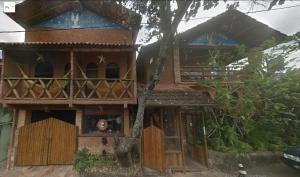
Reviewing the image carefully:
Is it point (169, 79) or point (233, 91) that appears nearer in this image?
point (233, 91)

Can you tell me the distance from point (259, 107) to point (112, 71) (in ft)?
24.8

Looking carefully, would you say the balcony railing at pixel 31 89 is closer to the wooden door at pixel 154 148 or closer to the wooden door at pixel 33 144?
the wooden door at pixel 33 144

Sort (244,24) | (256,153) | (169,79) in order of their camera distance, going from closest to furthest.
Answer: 1. (256,153)
2. (169,79)
3. (244,24)

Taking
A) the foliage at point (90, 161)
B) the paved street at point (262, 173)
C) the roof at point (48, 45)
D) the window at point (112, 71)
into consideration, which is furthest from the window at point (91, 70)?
the paved street at point (262, 173)

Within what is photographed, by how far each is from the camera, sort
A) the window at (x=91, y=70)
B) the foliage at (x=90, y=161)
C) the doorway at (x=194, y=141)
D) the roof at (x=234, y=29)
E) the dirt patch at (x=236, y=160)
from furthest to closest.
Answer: the roof at (x=234, y=29)
the window at (x=91, y=70)
the doorway at (x=194, y=141)
the dirt patch at (x=236, y=160)
the foliage at (x=90, y=161)

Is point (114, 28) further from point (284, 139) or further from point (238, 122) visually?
point (284, 139)

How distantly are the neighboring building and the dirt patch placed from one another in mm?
427

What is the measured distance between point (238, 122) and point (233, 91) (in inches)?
59.6

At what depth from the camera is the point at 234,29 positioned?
12.3 meters

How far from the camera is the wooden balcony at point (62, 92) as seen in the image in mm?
9383

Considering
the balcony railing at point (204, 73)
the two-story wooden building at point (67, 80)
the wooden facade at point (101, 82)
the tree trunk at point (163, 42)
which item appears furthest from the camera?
the balcony railing at point (204, 73)

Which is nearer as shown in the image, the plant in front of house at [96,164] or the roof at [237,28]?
the plant in front of house at [96,164]

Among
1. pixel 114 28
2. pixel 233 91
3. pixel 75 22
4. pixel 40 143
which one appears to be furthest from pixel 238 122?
pixel 75 22

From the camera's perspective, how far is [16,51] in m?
10.1
